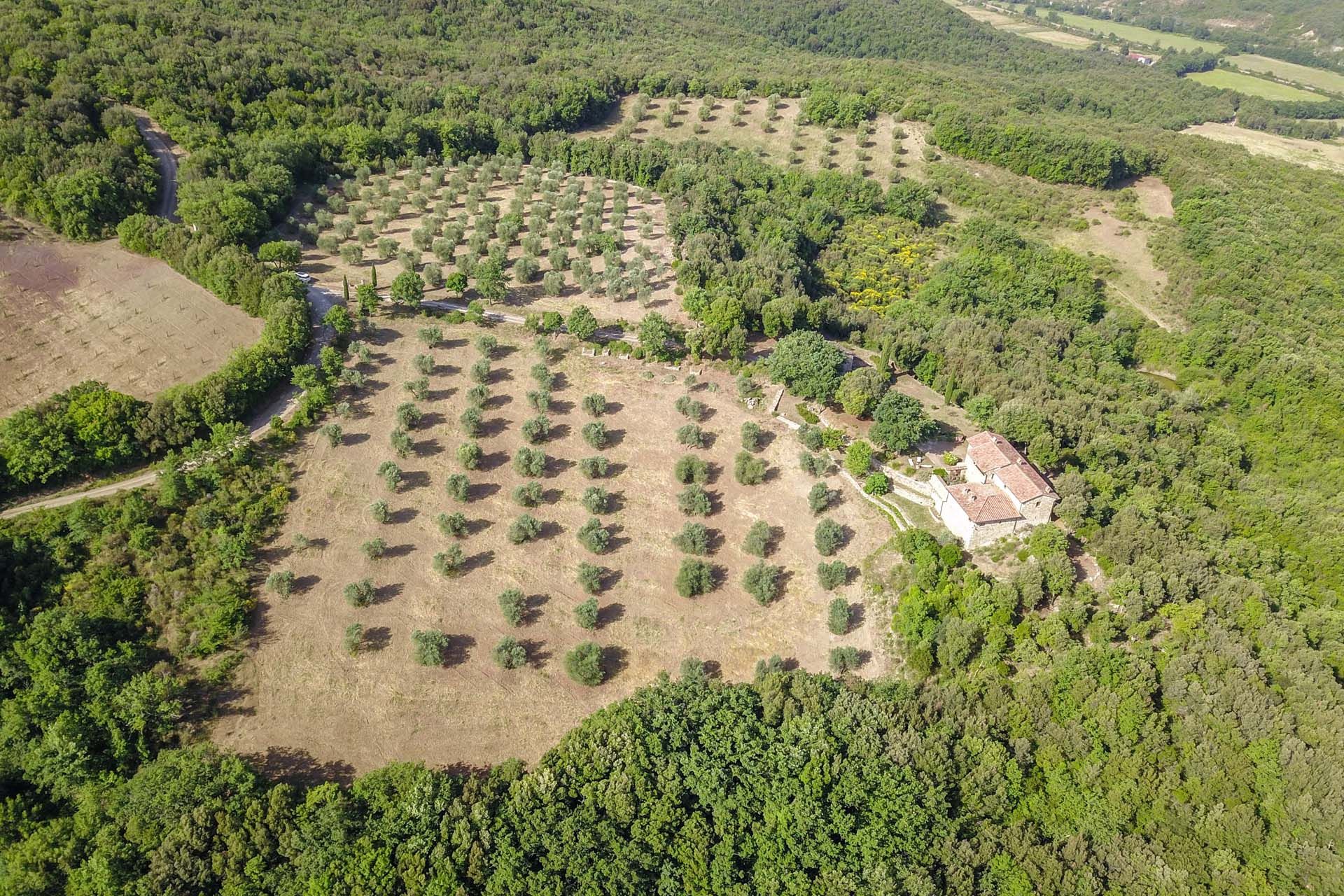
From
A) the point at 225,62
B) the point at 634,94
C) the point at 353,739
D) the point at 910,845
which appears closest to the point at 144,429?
the point at 353,739

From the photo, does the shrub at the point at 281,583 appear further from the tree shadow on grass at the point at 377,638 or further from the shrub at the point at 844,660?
the shrub at the point at 844,660

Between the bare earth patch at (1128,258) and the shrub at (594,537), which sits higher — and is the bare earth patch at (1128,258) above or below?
above

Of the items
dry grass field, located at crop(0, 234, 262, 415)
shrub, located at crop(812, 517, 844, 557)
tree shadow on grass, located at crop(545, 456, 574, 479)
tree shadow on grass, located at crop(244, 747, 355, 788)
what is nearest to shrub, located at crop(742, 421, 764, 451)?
shrub, located at crop(812, 517, 844, 557)

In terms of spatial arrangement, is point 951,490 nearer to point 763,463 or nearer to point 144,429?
point 763,463

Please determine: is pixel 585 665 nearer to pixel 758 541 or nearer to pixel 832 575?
pixel 758 541

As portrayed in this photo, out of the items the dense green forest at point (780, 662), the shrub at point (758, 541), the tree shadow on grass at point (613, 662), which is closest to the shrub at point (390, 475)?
the dense green forest at point (780, 662)

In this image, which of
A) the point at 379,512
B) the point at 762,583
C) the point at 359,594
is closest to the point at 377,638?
the point at 359,594
